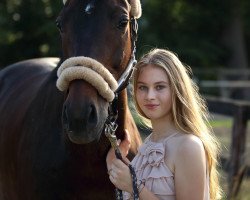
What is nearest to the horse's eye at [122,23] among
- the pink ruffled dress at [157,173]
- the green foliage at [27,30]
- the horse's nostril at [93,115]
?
the horse's nostril at [93,115]

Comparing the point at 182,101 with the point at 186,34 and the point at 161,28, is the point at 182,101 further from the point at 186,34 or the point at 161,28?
the point at 186,34

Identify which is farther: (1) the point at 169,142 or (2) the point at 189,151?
(1) the point at 169,142

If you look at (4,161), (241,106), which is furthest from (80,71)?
(241,106)

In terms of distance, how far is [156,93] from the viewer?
3.08 m

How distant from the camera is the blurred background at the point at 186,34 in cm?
2162

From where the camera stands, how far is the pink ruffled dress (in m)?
2.95

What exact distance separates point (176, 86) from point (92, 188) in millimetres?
1101

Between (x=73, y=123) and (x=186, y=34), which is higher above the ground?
(x=186, y=34)

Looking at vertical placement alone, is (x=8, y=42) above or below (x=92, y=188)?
above

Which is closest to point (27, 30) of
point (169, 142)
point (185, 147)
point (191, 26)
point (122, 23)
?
point (191, 26)

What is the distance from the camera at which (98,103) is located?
10.6 feet

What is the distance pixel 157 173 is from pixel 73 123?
47cm

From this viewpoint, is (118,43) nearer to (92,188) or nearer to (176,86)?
(176,86)

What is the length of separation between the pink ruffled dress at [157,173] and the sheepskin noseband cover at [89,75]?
394 mm
